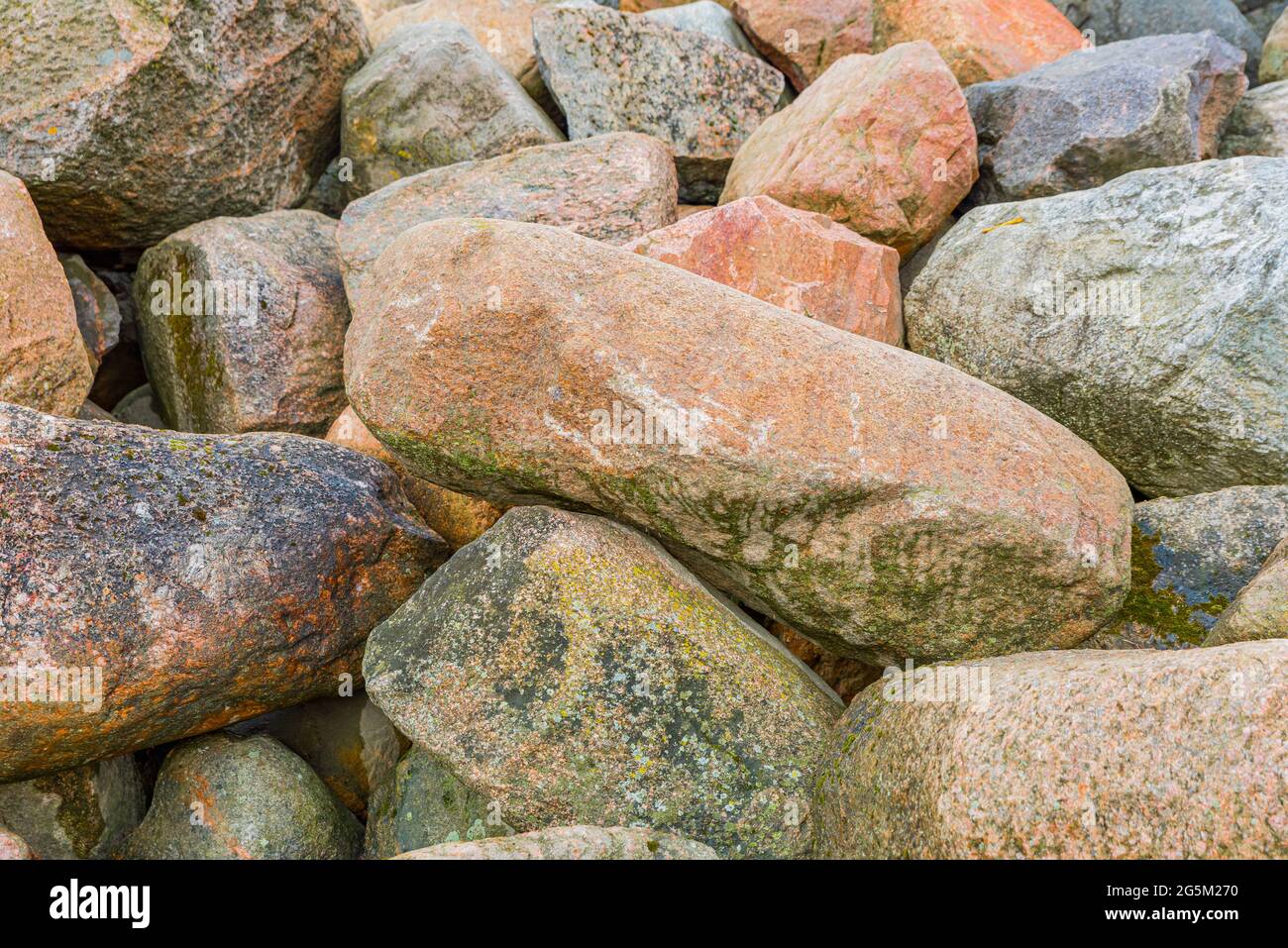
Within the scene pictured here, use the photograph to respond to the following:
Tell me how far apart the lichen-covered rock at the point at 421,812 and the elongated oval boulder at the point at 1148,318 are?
3659mm

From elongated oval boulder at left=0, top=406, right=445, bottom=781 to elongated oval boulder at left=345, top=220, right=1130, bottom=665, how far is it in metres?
0.58

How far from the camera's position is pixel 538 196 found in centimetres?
643

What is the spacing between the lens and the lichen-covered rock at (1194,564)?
4500mm

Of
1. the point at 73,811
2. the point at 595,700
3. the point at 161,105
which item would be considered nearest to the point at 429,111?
the point at 161,105

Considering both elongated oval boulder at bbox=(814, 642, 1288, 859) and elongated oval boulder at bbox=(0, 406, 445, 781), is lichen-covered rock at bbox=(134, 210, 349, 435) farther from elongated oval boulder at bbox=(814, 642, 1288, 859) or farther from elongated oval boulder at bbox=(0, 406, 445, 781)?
elongated oval boulder at bbox=(814, 642, 1288, 859)

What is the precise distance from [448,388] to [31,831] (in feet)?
9.01

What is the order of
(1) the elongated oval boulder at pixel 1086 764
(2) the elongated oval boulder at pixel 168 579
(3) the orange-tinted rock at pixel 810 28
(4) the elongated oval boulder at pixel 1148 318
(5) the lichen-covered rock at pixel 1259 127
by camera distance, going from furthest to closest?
(3) the orange-tinted rock at pixel 810 28 → (5) the lichen-covered rock at pixel 1259 127 → (4) the elongated oval boulder at pixel 1148 318 → (2) the elongated oval boulder at pixel 168 579 → (1) the elongated oval boulder at pixel 1086 764

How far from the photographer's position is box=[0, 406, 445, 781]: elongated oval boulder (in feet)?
12.9

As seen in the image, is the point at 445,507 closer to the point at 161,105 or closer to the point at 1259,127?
the point at 161,105

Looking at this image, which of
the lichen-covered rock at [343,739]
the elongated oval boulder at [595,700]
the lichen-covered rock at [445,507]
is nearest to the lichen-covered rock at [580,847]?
the elongated oval boulder at [595,700]

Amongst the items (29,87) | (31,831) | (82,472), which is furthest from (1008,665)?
(29,87)

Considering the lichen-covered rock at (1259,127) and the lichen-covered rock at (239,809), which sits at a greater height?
the lichen-covered rock at (1259,127)

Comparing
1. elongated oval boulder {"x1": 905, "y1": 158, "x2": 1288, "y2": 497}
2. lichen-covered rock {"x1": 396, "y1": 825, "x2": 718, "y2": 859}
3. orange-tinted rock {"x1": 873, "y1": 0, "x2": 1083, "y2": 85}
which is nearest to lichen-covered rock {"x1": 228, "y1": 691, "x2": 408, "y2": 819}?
lichen-covered rock {"x1": 396, "y1": 825, "x2": 718, "y2": 859}

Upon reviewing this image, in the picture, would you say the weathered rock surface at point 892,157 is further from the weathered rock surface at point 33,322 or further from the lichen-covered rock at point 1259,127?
the weathered rock surface at point 33,322
